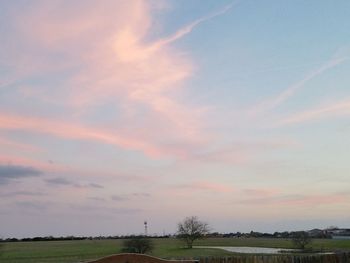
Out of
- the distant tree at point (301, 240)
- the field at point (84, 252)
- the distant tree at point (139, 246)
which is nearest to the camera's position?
the field at point (84, 252)

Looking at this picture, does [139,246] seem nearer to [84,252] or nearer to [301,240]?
[84,252]

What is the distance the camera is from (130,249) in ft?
193

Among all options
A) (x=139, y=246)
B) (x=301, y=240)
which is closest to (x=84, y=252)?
(x=139, y=246)

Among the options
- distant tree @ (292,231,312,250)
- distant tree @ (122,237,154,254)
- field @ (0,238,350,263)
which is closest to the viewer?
field @ (0,238,350,263)

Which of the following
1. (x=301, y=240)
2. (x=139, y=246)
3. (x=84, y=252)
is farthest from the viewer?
(x=301, y=240)

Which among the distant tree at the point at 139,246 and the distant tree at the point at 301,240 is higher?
the distant tree at the point at 301,240

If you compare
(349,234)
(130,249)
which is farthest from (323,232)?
(130,249)

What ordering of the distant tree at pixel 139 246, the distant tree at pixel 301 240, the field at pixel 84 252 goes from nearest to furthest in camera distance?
the field at pixel 84 252, the distant tree at pixel 139 246, the distant tree at pixel 301 240

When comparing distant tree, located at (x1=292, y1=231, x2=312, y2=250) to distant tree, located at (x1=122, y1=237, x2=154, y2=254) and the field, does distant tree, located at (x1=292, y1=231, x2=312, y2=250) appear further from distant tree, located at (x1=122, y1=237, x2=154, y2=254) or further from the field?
distant tree, located at (x1=122, y1=237, x2=154, y2=254)

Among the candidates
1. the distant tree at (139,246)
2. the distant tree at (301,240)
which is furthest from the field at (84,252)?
the distant tree at (301,240)

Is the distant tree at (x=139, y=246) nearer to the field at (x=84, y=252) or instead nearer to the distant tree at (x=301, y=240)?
the field at (x=84, y=252)

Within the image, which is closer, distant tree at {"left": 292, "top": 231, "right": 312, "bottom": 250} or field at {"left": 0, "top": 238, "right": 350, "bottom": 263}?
field at {"left": 0, "top": 238, "right": 350, "bottom": 263}

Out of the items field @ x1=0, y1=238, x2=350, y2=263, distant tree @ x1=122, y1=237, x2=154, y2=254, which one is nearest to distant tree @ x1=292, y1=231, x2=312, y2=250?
field @ x1=0, y1=238, x2=350, y2=263

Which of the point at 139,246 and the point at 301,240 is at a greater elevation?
the point at 301,240
